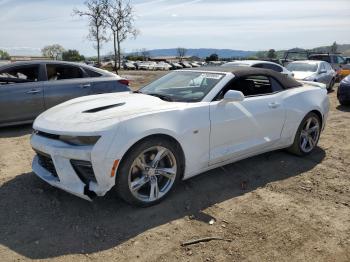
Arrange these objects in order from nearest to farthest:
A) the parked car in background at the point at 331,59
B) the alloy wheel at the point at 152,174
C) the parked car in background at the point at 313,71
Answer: the alloy wheel at the point at 152,174 < the parked car in background at the point at 313,71 < the parked car in background at the point at 331,59

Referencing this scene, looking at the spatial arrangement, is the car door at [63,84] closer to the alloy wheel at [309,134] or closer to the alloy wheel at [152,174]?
the alloy wheel at [152,174]

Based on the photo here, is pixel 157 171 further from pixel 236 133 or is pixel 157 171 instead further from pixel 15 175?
pixel 15 175

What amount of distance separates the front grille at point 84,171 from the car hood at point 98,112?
321 mm

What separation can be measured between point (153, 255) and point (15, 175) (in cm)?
254

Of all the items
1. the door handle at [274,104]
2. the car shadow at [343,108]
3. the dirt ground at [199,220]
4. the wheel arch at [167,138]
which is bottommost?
the dirt ground at [199,220]

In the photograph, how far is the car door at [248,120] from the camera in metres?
4.30

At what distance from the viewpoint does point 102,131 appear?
137 inches

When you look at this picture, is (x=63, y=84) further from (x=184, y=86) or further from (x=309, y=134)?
(x=309, y=134)

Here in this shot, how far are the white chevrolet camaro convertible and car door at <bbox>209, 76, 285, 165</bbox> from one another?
0.01 m

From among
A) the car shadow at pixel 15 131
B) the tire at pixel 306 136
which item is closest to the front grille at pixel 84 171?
the tire at pixel 306 136

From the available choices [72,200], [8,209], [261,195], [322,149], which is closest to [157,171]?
[72,200]

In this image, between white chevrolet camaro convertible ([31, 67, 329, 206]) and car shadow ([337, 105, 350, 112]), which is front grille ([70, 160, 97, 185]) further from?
car shadow ([337, 105, 350, 112])

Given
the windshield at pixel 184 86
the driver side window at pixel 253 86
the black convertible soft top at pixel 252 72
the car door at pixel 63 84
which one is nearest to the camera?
the windshield at pixel 184 86

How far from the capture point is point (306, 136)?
222 inches
